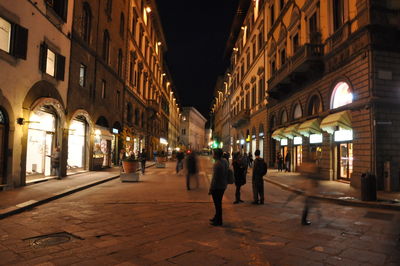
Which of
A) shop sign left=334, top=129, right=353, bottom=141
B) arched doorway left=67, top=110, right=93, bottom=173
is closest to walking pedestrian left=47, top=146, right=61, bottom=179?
arched doorway left=67, top=110, right=93, bottom=173

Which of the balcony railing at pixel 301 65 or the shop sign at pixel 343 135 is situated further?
the balcony railing at pixel 301 65

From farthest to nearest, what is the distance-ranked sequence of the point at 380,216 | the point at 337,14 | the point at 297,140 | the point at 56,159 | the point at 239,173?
the point at 297,140, the point at 337,14, the point at 56,159, the point at 239,173, the point at 380,216

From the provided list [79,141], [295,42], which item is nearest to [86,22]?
[79,141]

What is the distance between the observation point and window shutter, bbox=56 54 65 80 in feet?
47.3

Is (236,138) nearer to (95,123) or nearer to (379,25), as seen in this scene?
(95,123)

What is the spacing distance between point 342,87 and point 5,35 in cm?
1461

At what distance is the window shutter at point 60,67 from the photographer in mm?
14414

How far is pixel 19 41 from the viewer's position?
11.0 metres

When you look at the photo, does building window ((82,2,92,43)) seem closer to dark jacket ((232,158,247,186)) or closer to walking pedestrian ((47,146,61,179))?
walking pedestrian ((47,146,61,179))

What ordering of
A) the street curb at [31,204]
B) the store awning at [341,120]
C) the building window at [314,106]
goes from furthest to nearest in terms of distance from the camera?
the building window at [314,106]
the store awning at [341,120]
the street curb at [31,204]

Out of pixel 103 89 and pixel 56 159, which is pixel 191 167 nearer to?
pixel 56 159

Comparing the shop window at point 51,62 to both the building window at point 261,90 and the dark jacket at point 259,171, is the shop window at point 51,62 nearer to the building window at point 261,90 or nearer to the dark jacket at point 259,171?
the dark jacket at point 259,171

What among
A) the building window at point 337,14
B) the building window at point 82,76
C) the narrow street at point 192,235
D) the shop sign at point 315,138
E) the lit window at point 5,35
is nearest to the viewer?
the narrow street at point 192,235

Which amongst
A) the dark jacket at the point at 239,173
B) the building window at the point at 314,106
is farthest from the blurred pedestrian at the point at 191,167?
the building window at the point at 314,106
